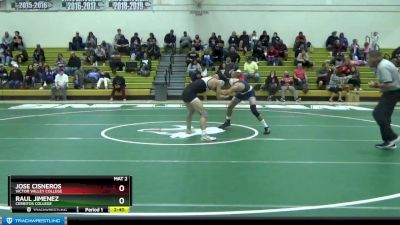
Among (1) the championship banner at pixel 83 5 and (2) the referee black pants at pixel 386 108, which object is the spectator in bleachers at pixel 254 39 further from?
(2) the referee black pants at pixel 386 108

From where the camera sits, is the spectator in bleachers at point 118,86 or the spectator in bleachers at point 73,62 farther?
the spectator in bleachers at point 73,62

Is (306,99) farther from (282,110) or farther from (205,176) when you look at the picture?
(205,176)

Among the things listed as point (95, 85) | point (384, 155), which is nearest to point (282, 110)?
point (384, 155)

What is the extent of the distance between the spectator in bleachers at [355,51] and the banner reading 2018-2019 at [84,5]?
11.5 meters

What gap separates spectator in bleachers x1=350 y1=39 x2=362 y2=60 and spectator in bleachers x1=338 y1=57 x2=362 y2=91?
241 centimetres

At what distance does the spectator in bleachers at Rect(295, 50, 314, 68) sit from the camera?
24319 millimetres

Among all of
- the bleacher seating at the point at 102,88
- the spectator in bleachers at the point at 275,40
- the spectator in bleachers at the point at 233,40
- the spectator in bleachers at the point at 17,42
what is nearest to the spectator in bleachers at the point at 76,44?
the bleacher seating at the point at 102,88

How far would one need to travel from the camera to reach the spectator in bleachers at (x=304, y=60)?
24319 millimetres

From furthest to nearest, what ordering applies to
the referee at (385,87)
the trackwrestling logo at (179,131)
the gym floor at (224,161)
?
the trackwrestling logo at (179,131) → the referee at (385,87) → the gym floor at (224,161)

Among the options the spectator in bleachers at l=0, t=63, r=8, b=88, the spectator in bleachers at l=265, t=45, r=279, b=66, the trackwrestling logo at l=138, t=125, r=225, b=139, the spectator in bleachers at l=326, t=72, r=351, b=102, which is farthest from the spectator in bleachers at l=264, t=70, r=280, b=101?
the spectator in bleachers at l=0, t=63, r=8, b=88

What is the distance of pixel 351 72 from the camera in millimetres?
22453

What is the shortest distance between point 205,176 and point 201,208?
1664mm

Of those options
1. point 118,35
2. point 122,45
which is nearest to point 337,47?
point 122,45
